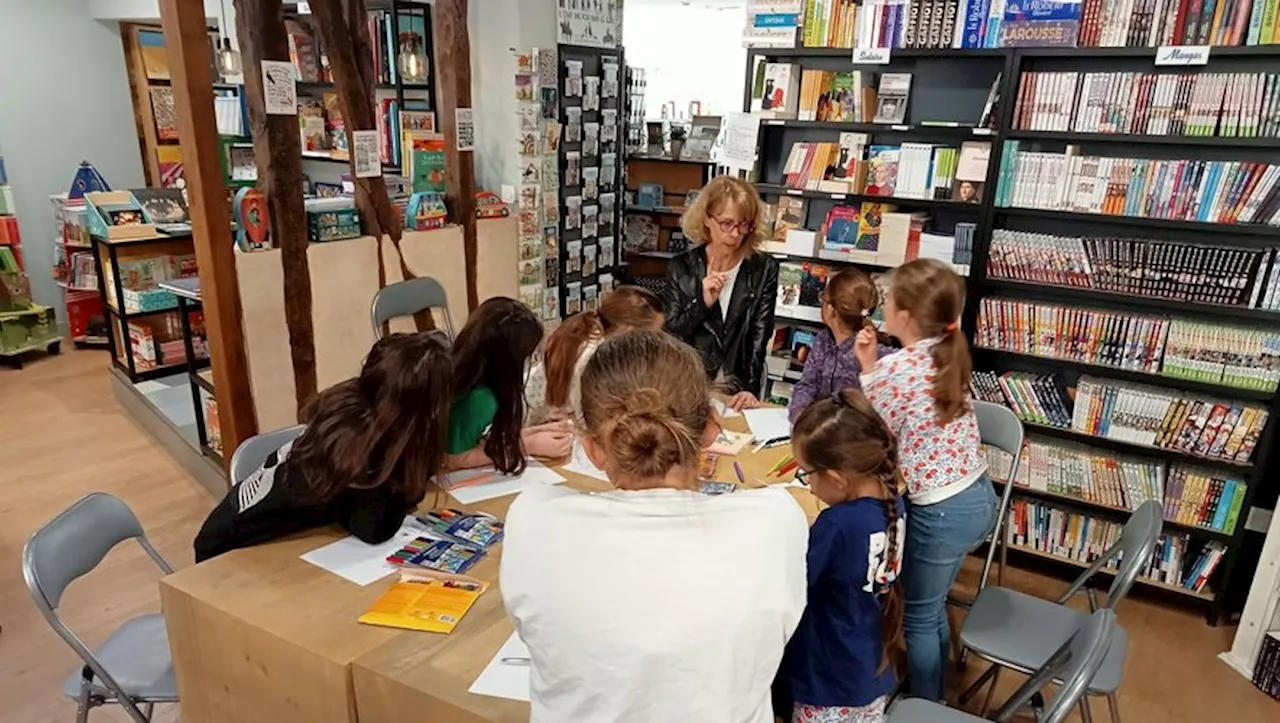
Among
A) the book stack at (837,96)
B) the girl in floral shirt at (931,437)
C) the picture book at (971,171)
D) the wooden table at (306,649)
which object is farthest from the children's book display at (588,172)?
the wooden table at (306,649)

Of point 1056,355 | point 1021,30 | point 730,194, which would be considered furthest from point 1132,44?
point 730,194

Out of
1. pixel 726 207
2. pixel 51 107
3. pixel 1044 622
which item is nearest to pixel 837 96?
pixel 726 207

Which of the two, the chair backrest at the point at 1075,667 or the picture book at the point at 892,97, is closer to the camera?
the chair backrest at the point at 1075,667

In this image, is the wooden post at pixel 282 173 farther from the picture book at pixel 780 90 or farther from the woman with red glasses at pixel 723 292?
the picture book at pixel 780 90

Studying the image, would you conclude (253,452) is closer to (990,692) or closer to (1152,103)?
(990,692)

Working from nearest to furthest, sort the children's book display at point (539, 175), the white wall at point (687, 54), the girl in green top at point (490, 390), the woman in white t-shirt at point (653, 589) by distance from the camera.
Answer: the woman in white t-shirt at point (653, 589), the girl in green top at point (490, 390), the children's book display at point (539, 175), the white wall at point (687, 54)

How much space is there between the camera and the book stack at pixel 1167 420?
2.88 metres

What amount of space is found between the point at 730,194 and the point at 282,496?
1.69 m

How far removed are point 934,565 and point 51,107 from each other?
6.65 metres

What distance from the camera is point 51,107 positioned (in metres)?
5.71

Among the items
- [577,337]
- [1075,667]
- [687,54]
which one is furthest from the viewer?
[687,54]

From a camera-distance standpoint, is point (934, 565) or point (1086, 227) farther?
point (1086, 227)

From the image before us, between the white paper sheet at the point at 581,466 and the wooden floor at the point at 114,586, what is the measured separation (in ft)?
4.82

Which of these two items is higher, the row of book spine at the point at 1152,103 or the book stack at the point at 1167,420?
the row of book spine at the point at 1152,103
